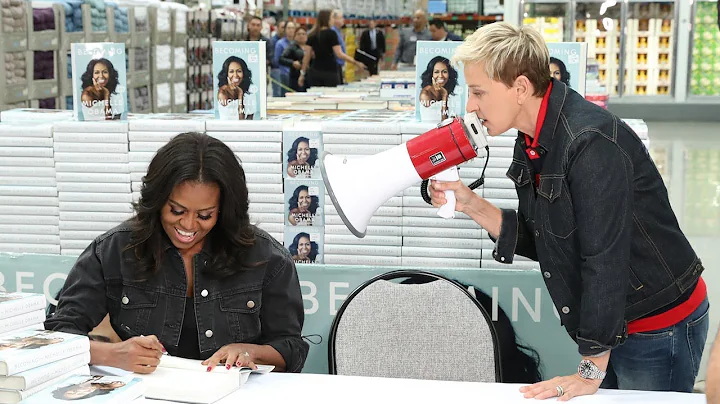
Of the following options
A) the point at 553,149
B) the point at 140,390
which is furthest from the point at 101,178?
the point at 553,149

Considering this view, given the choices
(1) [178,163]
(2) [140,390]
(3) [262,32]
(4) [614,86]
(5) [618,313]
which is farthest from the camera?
(4) [614,86]

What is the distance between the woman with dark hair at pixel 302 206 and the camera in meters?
3.62

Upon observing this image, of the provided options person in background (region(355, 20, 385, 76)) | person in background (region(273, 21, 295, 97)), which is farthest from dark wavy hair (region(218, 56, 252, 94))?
person in background (region(355, 20, 385, 76))

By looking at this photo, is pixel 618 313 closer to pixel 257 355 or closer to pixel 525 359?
pixel 257 355

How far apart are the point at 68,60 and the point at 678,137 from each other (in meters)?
8.78

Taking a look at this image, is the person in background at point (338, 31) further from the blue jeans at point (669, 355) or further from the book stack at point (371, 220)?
the blue jeans at point (669, 355)

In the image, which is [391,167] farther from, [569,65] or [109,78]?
[109,78]

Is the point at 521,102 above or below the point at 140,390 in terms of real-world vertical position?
above

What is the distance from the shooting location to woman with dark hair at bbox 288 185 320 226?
3.62 metres

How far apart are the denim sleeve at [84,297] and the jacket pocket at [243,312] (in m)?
0.36

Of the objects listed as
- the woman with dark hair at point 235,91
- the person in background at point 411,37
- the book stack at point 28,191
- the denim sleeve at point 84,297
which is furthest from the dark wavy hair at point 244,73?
the person in background at point 411,37

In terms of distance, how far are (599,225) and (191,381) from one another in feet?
3.57

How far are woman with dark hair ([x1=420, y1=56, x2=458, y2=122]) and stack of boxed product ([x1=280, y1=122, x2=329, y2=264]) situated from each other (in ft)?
1.43

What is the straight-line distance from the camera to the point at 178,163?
2510 millimetres
